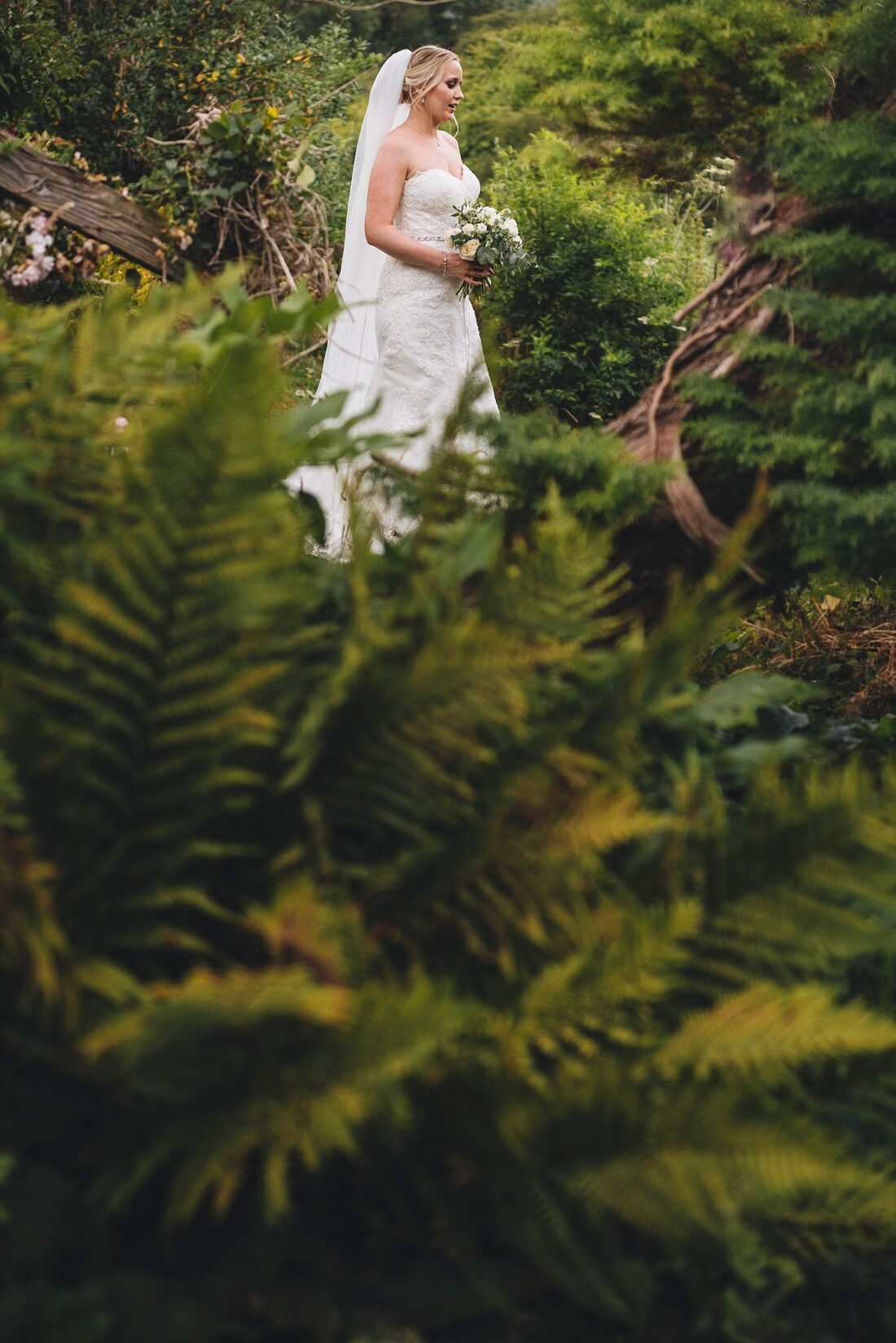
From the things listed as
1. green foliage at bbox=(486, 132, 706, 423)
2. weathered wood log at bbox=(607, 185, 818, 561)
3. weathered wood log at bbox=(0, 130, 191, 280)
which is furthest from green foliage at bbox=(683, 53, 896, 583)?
weathered wood log at bbox=(0, 130, 191, 280)

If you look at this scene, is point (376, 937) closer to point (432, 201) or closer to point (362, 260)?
point (432, 201)

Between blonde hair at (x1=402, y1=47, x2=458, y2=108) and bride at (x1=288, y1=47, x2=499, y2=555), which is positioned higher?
blonde hair at (x1=402, y1=47, x2=458, y2=108)

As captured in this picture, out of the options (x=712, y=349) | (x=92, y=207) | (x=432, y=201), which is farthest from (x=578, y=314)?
(x=712, y=349)

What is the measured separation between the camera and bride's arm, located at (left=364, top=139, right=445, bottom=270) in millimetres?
5645

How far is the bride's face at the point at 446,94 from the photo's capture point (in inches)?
222

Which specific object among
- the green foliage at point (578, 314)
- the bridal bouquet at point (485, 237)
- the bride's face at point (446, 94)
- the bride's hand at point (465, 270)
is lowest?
the green foliage at point (578, 314)

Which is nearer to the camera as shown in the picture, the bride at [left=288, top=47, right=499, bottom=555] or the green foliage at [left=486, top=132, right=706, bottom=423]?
the bride at [left=288, top=47, right=499, bottom=555]

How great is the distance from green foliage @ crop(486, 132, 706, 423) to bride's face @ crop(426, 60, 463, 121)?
57.4 inches

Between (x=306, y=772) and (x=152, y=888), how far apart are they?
0.68 feet

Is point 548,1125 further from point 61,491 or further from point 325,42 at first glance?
point 325,42

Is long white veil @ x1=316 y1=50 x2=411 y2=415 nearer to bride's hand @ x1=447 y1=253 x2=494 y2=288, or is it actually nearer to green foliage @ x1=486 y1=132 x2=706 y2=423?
bride's hand @ x1=447 y1=253 x2=494 y2=288

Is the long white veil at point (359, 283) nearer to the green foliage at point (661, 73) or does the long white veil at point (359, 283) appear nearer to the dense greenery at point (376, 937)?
the dense greenery at point (376, 937)

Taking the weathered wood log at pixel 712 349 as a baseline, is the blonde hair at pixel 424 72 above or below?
above

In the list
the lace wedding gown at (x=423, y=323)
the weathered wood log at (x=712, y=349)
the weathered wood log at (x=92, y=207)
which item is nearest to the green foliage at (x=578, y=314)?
the lace wedding gown at (x=423, y=323)
